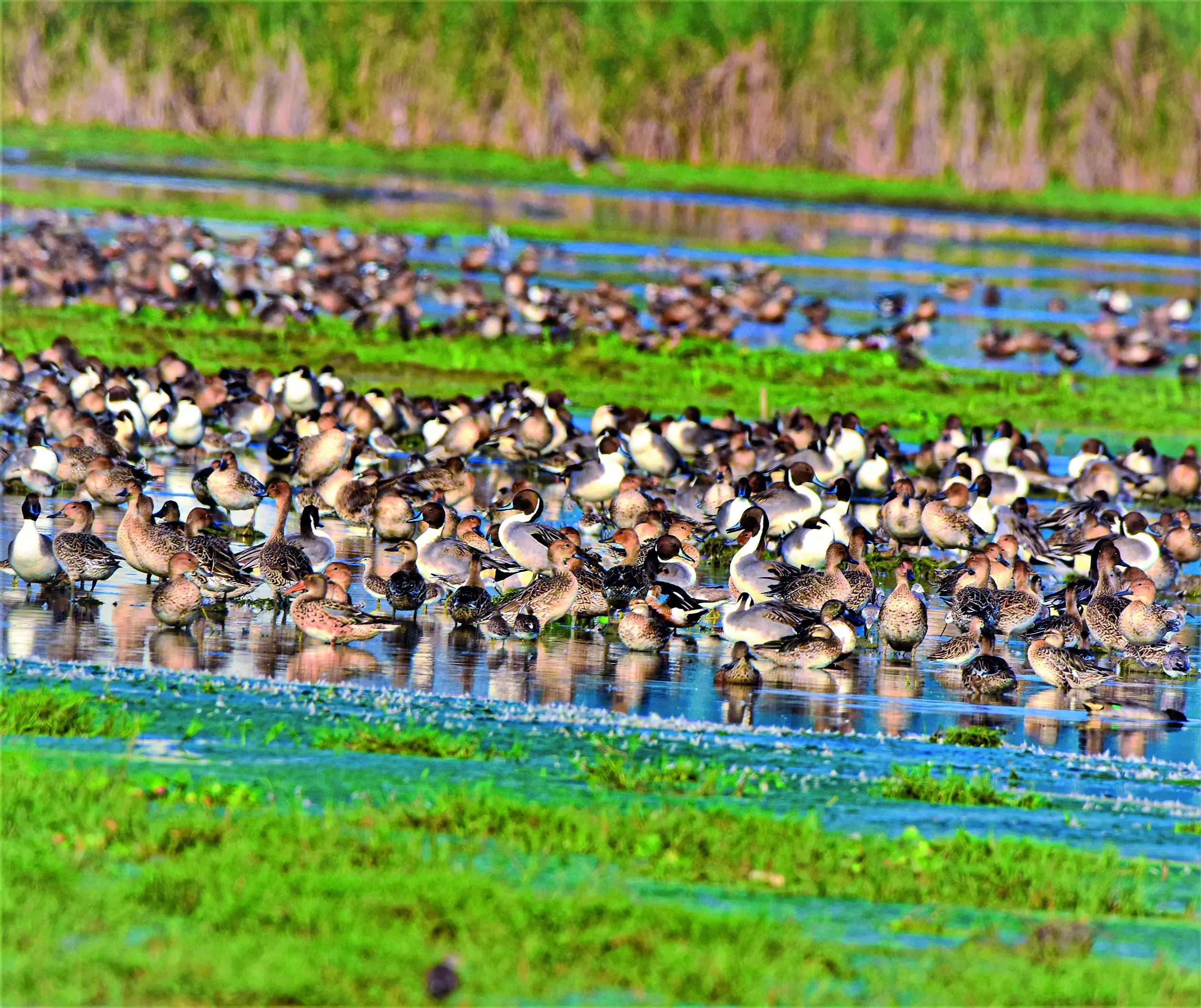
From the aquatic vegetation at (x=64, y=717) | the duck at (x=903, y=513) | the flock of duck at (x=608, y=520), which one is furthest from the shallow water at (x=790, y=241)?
the aquatic vegetation at (x=64, y=717)

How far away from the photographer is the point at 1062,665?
14.3 metres

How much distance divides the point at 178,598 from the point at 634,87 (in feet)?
208

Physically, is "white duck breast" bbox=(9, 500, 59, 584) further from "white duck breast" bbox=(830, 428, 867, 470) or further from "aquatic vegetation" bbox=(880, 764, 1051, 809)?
"white duck breast" bbox=(830, 428, 867, 470)

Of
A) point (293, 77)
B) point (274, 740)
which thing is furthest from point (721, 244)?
point (274, 740)

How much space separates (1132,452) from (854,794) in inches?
555

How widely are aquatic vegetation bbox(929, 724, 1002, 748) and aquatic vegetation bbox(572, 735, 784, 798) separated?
66.9 inches

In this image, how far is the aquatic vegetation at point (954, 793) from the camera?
1091 centimetres

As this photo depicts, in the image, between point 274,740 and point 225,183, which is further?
point 225,183

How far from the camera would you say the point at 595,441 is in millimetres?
22531

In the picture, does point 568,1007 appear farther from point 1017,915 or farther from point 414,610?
point 414,610

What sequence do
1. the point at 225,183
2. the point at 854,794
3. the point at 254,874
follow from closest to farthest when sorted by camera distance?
the point at 254,874 < the point at 854,794 < the point at 225,183

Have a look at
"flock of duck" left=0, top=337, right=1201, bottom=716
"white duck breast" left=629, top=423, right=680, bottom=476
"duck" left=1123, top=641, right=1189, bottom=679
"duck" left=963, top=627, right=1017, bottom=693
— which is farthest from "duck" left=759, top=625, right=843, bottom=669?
"white duck breast" left=629, top=423, right=680, bottom=476

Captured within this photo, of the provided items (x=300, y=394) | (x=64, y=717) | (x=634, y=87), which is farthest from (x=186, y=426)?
(x=634, y=87)

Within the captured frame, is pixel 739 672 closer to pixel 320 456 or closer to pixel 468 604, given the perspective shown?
pixel 468 604
